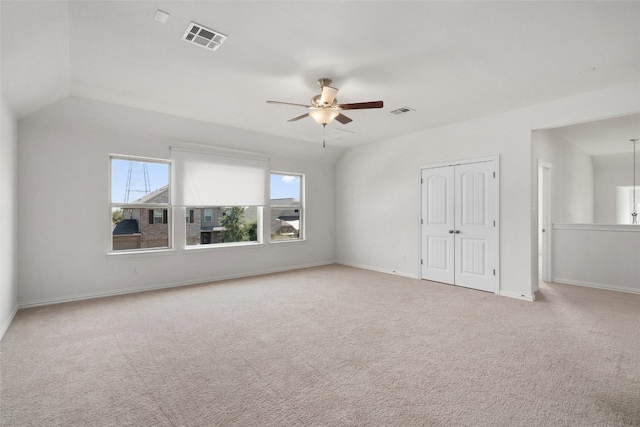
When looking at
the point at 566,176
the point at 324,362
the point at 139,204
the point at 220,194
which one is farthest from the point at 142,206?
the point at 566,176

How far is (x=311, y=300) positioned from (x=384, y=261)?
2.58 meters

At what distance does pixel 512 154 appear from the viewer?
4754mm

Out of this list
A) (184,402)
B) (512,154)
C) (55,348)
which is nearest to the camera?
(184,402)

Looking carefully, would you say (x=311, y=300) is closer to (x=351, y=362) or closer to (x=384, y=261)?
(x=351, y=362)

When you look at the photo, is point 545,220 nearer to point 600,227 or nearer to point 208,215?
point 600,227

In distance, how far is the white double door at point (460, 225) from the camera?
5.01 metres

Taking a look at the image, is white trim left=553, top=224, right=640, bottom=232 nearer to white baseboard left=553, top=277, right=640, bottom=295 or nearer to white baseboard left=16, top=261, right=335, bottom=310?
white baseboard left=553, top=277, right=640, bottom=295

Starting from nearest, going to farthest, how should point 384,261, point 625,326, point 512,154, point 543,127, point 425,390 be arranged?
1. point 425,390
2. point 625,326
3. point 543,127
4. point 512,154
5. point 384,261

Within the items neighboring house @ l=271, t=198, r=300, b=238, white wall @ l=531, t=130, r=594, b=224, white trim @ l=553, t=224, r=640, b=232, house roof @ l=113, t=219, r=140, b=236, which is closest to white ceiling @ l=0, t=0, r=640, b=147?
white wall @ l=531, t=130, r=594, b=224

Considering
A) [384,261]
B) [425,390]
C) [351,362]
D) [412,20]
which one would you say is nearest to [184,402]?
[351,362]

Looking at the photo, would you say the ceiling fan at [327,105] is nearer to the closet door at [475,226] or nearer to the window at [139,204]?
the closet door at [475,226]

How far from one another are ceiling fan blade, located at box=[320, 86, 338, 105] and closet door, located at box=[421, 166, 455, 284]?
2998mm

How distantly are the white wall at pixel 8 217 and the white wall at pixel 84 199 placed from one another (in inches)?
7.6

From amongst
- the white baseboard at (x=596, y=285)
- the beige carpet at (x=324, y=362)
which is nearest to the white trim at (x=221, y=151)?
the beige carpet at (x=324, y=362)
